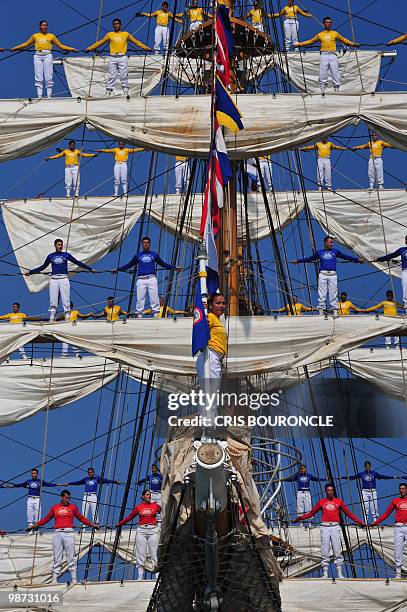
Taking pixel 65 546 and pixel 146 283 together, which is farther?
pixel 146 283

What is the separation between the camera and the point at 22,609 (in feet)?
86.2

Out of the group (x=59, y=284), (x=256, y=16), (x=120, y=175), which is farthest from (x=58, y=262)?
(x=120, y=175)

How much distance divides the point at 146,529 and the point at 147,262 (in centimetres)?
406

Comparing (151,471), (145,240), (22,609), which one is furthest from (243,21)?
(22,609)

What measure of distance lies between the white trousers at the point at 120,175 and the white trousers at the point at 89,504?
26.0 feet

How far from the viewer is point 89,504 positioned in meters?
32.8

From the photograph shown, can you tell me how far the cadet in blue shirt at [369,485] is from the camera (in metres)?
32.2

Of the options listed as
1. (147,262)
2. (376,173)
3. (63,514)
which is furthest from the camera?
(376,173)

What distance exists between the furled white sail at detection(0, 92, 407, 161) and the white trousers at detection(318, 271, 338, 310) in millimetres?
2128

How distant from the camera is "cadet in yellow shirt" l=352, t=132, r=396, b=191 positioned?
38.8m

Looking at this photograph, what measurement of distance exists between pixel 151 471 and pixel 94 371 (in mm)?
3369

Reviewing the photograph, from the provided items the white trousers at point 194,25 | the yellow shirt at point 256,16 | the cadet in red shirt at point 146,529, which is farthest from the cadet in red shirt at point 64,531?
the yellow shirt at point 256,16

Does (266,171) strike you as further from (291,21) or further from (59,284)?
(59,284)

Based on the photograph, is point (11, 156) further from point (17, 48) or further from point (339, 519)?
point (339, 519)
